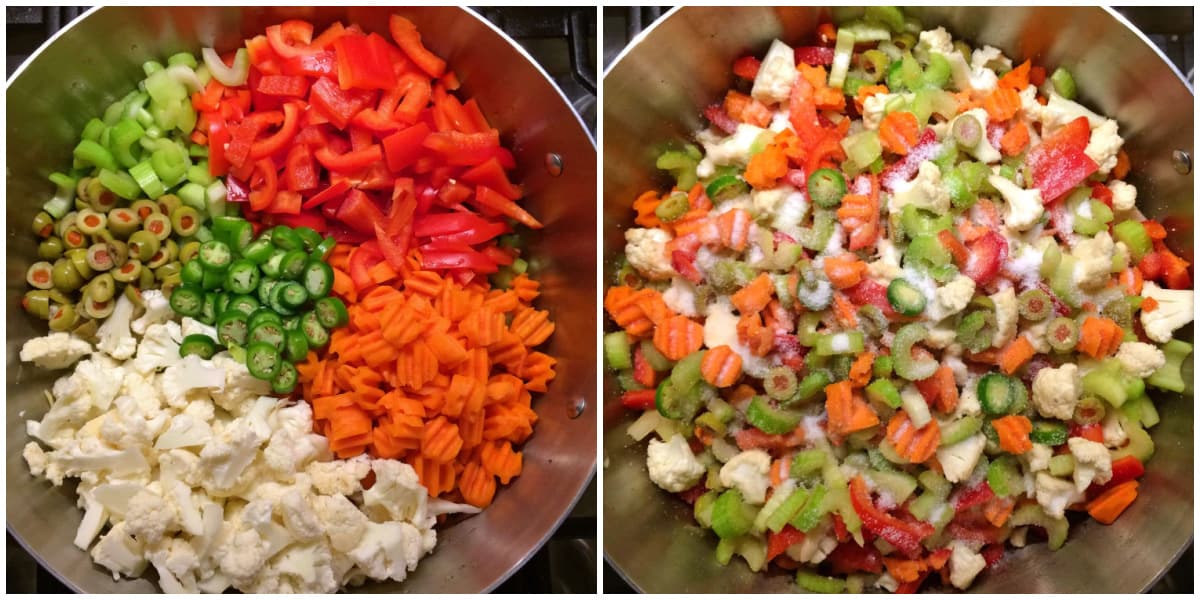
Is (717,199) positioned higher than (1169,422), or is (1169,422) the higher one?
(717,199)

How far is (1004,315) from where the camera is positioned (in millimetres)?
2123

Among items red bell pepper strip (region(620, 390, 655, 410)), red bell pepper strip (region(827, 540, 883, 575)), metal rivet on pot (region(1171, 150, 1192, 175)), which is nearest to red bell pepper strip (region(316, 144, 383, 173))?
red bell pepper strip (region(620, 390, 655, 410))

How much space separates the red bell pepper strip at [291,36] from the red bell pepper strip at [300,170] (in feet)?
0.76

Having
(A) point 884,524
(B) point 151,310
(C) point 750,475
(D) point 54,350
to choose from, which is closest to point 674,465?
(C) point 750,475

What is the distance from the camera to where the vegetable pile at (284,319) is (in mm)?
2197

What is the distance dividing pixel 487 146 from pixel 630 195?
38 centimetres

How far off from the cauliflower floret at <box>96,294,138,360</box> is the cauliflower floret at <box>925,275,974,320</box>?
1829 millimetres

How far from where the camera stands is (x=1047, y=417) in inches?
86.7

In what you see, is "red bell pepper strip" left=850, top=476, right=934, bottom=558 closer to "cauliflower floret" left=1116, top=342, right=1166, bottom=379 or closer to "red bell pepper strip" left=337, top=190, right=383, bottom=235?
"cauliflower floret" left=1116, top=342, right=1166, bottom=379

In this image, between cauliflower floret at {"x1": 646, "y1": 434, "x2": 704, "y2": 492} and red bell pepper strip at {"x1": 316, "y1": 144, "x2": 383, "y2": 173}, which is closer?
cauliflower floret at {"x1": 646, "y1": 434, "x2": 704, "y2": 492}

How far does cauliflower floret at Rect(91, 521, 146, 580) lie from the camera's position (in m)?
2.17

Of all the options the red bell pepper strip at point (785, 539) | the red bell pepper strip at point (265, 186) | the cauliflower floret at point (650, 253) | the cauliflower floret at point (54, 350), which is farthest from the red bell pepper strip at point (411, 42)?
the red bell pepper strip at point (785, 539)

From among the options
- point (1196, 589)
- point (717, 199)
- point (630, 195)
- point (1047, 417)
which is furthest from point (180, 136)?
point (1196, 589)

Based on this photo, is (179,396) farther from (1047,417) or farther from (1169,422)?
(1169,422)
